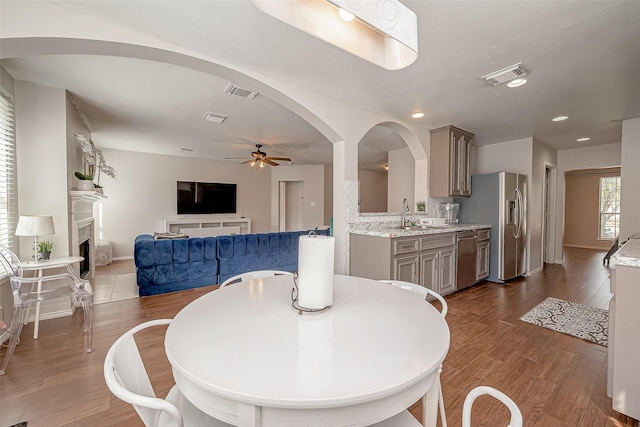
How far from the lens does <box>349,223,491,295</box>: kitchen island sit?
281cm

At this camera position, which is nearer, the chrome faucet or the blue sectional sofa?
the blue sectional sofa

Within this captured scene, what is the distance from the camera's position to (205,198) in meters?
7.00

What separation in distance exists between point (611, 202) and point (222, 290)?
9609 mm

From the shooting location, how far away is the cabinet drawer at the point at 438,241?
10.1 ft

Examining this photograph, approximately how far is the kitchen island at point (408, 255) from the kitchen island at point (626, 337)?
1.56 metres

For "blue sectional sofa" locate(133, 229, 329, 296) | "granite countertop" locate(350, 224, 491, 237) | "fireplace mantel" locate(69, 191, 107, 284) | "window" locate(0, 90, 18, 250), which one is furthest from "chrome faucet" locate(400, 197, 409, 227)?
"window" locate(0, 90, 18, 250)

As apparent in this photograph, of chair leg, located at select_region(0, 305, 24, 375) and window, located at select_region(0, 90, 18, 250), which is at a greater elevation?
window, located at select_region(0, 90, 18, 250)

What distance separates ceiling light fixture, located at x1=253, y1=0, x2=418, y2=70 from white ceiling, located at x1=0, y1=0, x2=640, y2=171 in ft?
1.89

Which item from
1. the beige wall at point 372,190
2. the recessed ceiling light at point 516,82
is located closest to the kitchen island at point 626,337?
the recessed ceiling light at point 516,82

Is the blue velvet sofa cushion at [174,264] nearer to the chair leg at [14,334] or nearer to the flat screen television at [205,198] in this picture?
the chair leg at [14,334]

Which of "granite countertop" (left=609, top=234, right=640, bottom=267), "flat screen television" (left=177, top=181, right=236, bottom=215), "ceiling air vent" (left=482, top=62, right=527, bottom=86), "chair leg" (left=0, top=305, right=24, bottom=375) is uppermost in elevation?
"ceiling air vent" (left=482, top=62, right=527, bottom=86)

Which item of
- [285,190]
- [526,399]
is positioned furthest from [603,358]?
[285,190]

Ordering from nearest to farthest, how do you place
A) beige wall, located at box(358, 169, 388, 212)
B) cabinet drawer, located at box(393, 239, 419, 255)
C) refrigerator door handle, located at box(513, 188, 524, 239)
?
1. cabinet drawer, located at box(393, 239, 419, 255)
2. refrigerator door handle, located at box(513, 188, 524, 239)
3. beige wall, located at box(358, 169, 388, 212)

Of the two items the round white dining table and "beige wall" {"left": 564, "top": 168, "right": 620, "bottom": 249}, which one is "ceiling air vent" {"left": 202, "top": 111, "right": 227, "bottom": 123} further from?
"beige wall" {"left": 564, "top": 168, "right": 620, "bottom": 249}
